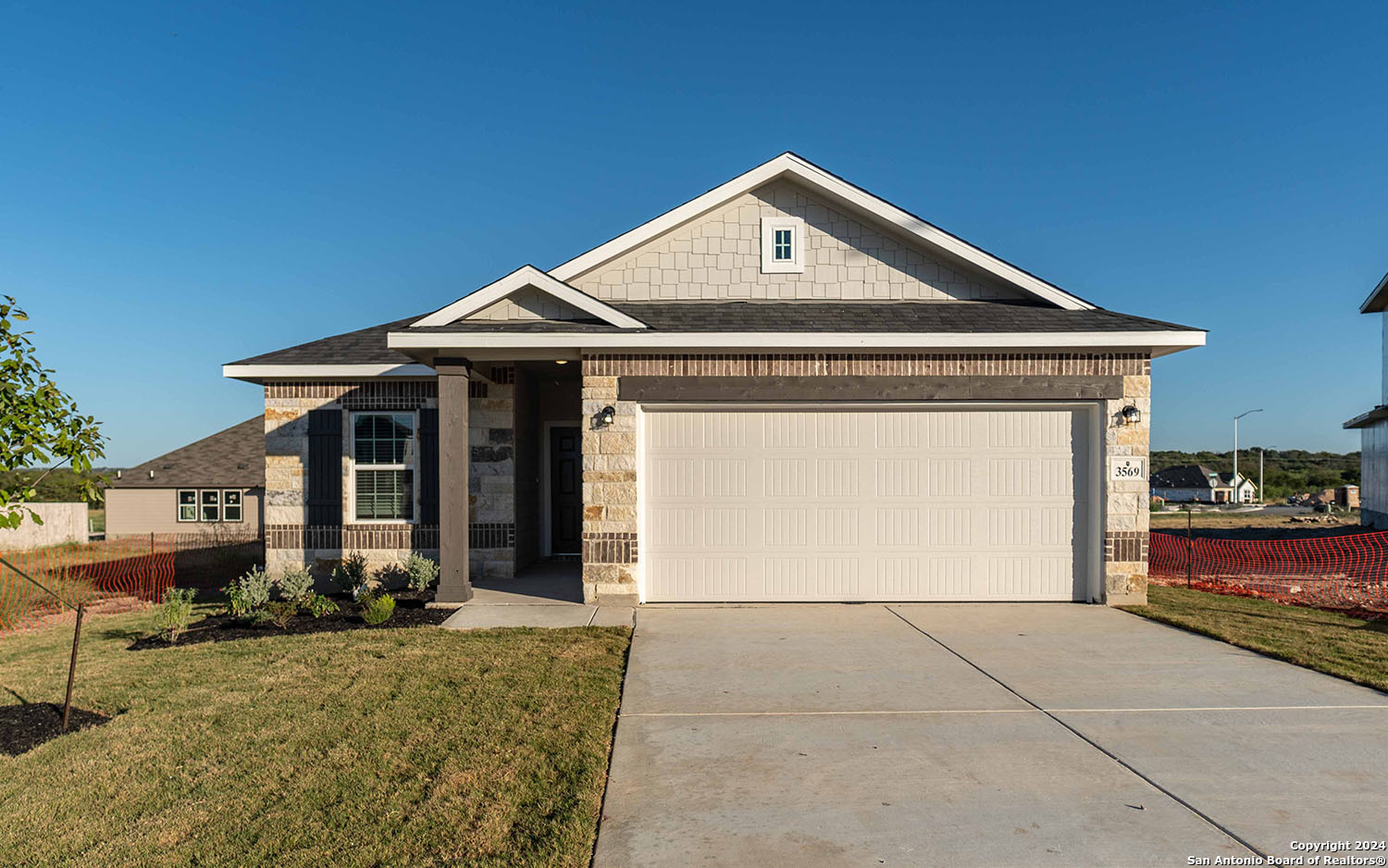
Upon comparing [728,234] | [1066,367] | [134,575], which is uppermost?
[728,234]

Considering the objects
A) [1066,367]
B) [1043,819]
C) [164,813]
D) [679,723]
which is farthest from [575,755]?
[1066,367]

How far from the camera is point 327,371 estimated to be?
11.3 metres

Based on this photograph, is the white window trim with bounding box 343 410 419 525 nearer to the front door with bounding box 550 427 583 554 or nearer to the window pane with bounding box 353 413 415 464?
the window pane with bounding box 353 413 415 464

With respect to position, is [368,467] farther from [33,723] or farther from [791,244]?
[791,244]

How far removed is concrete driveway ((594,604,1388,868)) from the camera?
12.2ft

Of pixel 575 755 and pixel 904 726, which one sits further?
pixel 904 726

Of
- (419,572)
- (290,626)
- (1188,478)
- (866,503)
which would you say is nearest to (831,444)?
(866,503)

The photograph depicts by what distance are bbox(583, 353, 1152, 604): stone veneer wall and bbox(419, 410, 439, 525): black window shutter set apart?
3.05m

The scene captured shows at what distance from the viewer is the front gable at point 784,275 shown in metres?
11.1

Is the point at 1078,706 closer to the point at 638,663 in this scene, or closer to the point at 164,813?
the point at 638,663

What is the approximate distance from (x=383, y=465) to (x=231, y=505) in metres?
16.7

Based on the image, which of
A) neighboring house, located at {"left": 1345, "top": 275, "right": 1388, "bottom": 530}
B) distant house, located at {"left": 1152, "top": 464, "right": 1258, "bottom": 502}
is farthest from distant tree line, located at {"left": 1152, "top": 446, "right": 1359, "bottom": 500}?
neighboring house, located at {"left": 1345, "top": 275, "right": 1388, "bottom": 530}

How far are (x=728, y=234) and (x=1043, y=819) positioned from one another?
29.1 ft

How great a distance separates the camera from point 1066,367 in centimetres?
969
